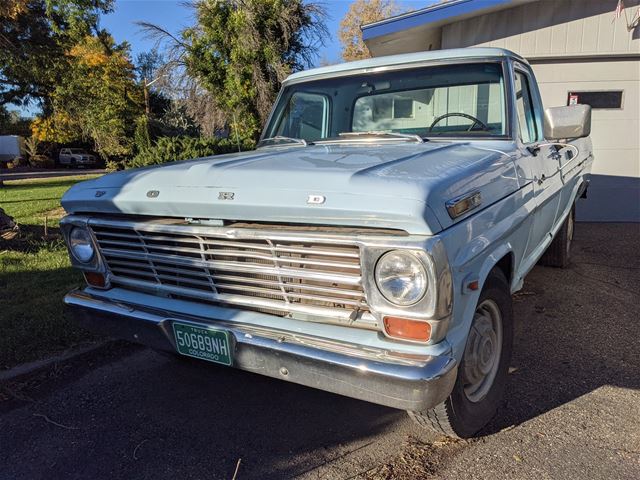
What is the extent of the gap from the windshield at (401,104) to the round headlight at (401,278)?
160 centimetres

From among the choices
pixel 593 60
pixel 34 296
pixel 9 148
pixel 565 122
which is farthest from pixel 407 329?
pixel 9 148

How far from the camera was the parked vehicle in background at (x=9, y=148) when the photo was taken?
38344 millimetres

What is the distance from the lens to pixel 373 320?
2.17 meters

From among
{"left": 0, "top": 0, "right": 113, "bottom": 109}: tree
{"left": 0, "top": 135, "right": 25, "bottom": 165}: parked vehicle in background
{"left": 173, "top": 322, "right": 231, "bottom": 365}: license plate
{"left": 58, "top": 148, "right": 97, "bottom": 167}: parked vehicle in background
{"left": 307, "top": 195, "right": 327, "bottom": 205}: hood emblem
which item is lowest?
{"left": 58, "top": 148, "right": 97, "bottom": 167}: parked vehicle in background

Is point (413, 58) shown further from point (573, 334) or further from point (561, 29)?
point (561, 29)

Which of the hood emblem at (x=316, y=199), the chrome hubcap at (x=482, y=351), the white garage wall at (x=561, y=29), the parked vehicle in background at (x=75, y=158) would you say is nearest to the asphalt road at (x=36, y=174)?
the parked vehicle in background at (x=75, y=158)

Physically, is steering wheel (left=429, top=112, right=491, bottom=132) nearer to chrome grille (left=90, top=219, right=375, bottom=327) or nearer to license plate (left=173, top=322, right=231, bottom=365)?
chrome grille (left=90, top=219, right=375, bottom=327)

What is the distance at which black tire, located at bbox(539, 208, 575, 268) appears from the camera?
17.9ft

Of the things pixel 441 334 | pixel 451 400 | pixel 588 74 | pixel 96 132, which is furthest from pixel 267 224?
pixel 96 132

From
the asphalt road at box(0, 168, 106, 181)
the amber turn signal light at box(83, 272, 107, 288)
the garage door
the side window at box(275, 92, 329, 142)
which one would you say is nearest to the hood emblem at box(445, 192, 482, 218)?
the side window at box(275, 92, 329, 142)

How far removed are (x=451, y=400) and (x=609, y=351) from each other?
76.8 inches

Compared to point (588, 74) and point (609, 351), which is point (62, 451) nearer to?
point (609, 351)

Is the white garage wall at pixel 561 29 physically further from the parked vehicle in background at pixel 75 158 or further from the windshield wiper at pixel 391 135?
the parked vehicle in background at pixel 75 158

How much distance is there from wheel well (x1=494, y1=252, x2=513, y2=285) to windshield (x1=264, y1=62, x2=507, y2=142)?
86 cm
